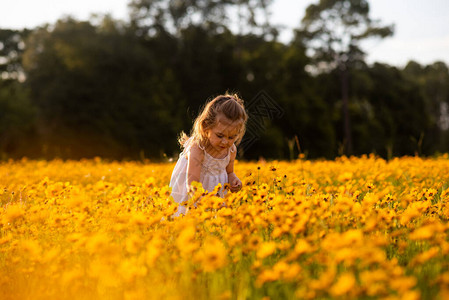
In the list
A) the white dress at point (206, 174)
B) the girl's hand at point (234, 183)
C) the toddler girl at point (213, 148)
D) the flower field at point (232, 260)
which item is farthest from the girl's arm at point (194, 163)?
the flower field at point (232, 260)

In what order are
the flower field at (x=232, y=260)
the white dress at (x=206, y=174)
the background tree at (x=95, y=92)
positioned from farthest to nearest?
1. the background tree at (x=95, y=92)
2. the white dress at (x=206, y=174)
3. the flower field at (x=232, y=260)

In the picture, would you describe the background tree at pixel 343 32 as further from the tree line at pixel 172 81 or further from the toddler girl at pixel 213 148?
the toddler girl at pixel 213 148

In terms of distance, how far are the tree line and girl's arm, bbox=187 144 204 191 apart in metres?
13.8

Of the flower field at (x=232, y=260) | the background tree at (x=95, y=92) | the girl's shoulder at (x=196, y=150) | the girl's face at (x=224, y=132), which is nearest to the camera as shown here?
the flower field at (x=232, y=260)

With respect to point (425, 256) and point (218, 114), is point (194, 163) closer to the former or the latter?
point (218, 114)

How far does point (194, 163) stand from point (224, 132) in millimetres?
480

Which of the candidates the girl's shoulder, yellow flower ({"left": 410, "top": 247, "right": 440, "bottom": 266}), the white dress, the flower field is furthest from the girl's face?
yellow flower ({"left": 410, "top": 247, "right": 440, "bottom": 266})

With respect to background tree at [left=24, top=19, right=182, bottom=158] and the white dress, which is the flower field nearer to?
the white dress

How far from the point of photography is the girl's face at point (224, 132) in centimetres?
436

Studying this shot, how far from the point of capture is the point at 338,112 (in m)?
32.5

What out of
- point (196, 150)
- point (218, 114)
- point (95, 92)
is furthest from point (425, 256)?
point (95, 92)

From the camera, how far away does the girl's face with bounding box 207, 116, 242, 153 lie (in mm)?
4363

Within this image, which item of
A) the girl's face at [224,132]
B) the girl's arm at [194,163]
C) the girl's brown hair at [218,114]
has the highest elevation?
the girl's brown hair at [218,114]

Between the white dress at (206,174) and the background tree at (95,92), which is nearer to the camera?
the white dress at (206,174)
